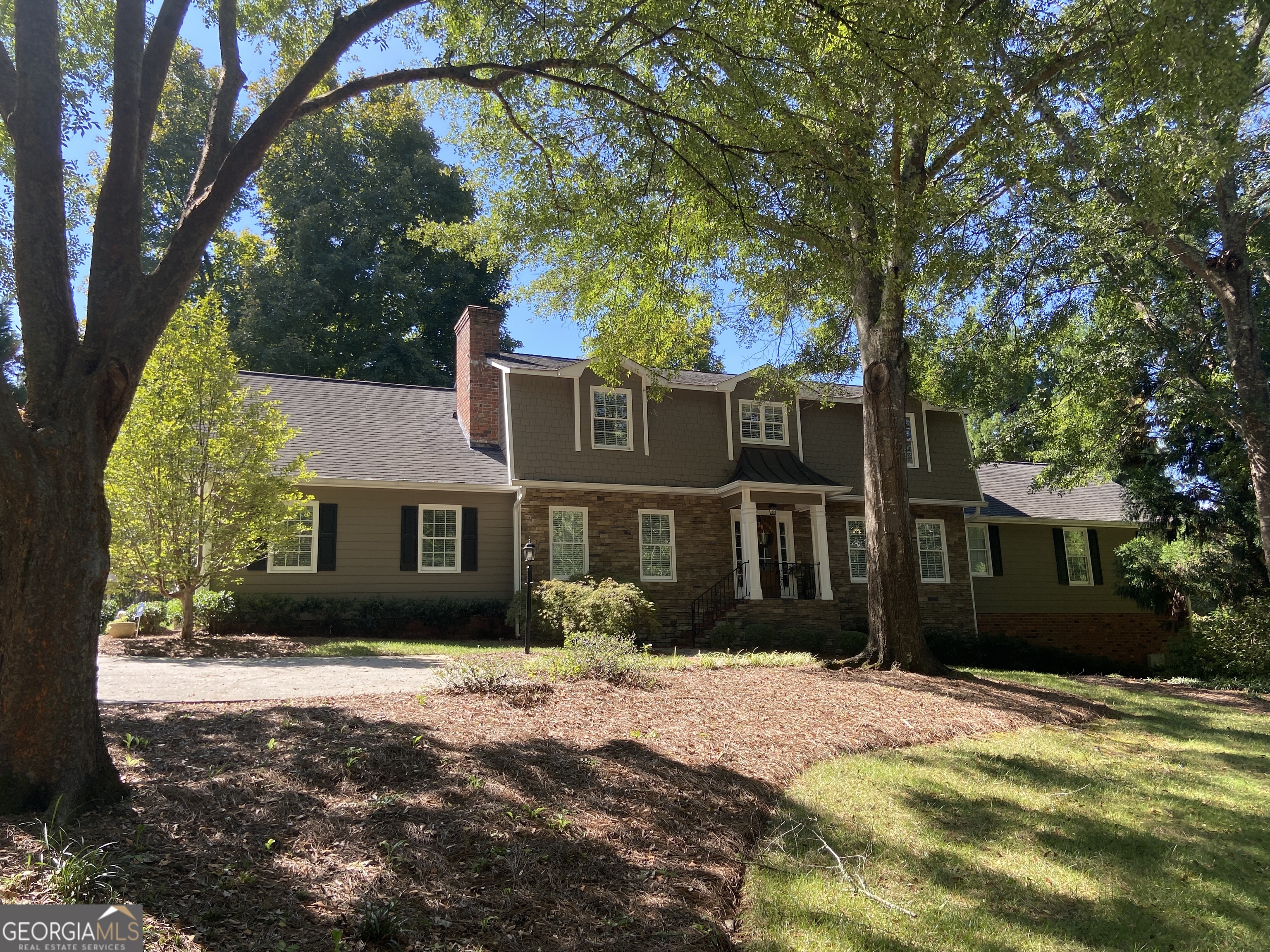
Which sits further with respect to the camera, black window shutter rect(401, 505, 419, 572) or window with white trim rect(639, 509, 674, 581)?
window with white trim rect(639, 509, 674, 581)

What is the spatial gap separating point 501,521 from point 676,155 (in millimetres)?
10540

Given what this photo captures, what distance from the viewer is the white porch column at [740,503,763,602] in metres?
16.8

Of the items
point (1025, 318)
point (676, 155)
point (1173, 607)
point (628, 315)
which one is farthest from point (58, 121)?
point (1173, 607)

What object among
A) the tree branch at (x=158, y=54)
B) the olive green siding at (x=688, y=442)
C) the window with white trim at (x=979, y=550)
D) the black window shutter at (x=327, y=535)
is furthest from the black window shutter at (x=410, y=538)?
the window with white trim at (x=979, y=550)

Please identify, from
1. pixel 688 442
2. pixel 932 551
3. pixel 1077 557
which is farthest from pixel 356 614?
pixel 1077 557

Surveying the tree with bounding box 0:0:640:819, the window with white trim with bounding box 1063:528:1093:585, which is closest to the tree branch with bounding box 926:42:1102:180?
the tree with bounding box 0:0:640:819

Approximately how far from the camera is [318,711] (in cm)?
607

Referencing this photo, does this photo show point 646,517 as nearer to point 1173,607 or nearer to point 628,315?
point 628,315

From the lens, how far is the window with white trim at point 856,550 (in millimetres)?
18781

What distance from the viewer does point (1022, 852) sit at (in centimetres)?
459

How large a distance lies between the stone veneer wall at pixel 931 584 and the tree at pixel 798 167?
7.80m

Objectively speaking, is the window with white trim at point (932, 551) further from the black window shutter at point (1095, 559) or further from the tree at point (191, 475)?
the tree at point (191, 475)
